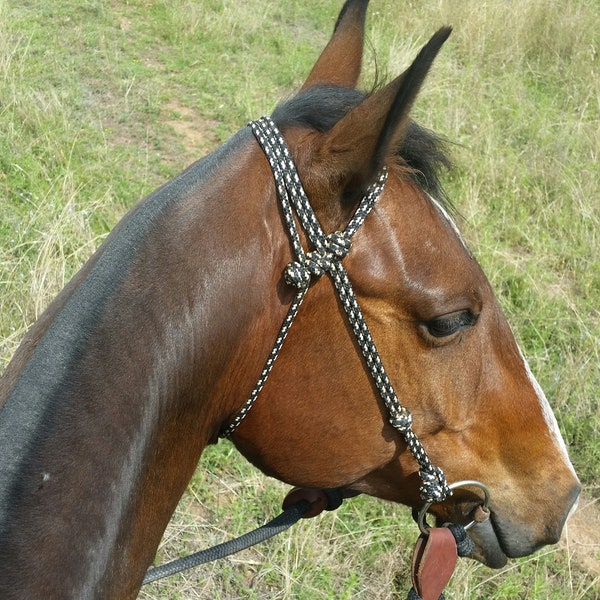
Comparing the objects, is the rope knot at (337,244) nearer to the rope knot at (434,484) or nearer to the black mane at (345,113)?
the black mane at (345,113)

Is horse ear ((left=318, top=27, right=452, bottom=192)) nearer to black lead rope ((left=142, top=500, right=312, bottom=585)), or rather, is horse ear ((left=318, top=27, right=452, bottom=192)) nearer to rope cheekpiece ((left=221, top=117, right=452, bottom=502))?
rope cheekpiece ((left=221, top=117, right=452, bottom=502))

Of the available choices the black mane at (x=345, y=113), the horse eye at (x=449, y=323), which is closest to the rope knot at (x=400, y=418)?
the horse eye at (x=449, y=323)

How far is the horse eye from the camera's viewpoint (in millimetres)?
1604

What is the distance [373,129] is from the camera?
1395mm

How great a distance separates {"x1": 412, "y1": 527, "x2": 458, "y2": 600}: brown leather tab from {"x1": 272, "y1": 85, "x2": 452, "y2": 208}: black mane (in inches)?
34.2

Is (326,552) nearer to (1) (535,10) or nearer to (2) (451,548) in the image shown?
(2) (451,548)

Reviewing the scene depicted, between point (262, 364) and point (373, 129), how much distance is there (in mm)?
520

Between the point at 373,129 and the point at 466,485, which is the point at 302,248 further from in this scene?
the point at 466,485

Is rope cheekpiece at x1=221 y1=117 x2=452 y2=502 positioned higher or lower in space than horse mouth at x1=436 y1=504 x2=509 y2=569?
higher

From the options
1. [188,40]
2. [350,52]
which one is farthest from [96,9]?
[350,52]

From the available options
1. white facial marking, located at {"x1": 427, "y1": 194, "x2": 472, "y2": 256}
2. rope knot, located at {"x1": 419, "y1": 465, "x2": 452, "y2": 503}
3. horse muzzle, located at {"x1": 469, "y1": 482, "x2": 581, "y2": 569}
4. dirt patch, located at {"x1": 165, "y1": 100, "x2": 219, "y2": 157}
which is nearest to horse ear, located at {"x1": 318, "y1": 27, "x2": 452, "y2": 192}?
white facial marking, located at {"x1": 427, "y1": 194, "x2": 472, "y2": 256}

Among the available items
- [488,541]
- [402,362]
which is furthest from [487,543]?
[402,362]

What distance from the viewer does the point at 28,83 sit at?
6.09 metres

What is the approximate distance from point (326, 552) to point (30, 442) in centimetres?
210
